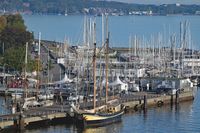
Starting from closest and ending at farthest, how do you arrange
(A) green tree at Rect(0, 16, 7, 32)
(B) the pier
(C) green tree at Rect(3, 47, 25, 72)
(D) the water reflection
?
(B) the pier, (D) the water reflection, (C) green tree at Rect(3, 47, 25, 72), (A) green tree at Rect(0, 16, 7, 32)

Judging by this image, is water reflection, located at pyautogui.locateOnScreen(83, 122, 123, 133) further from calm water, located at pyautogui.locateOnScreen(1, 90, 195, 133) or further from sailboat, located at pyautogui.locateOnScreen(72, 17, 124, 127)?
sailboat, located at pyautogui.locateOnScreen(72, 17, 124, 127)

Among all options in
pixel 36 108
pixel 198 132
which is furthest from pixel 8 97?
pixel 198 132

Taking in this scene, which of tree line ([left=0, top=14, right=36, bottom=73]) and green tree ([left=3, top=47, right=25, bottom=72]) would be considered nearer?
green tree ([left=3, top=47, right=25, bottom=72])

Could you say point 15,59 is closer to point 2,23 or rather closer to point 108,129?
point 108,129

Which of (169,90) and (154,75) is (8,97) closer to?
(169,90)

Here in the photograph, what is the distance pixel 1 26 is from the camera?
271ft

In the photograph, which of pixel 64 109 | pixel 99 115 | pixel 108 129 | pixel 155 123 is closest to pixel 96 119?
pixel 99 115

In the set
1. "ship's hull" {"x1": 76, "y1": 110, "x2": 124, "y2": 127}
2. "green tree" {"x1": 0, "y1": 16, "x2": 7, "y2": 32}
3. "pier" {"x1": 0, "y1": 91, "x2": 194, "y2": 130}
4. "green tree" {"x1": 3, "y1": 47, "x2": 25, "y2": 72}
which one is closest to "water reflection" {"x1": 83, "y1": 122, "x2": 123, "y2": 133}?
"ship's hull" {"x1": 76, "y1": 110, "x2": 124, "y2": 127}

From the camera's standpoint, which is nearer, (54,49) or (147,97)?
(147,97)

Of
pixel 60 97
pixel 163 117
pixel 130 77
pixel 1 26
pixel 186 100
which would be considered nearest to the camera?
pixel 163 117

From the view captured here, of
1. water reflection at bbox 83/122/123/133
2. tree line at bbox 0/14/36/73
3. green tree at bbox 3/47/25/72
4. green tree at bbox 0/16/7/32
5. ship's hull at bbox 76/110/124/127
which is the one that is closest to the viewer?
water reflection at bbox 83/122/123/133

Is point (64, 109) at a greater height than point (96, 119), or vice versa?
point (64, 109)

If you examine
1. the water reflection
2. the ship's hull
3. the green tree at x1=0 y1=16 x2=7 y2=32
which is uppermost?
the green tree at x1=0 y1=16 x2=7 y2=32

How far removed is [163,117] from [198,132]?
4.68 m
